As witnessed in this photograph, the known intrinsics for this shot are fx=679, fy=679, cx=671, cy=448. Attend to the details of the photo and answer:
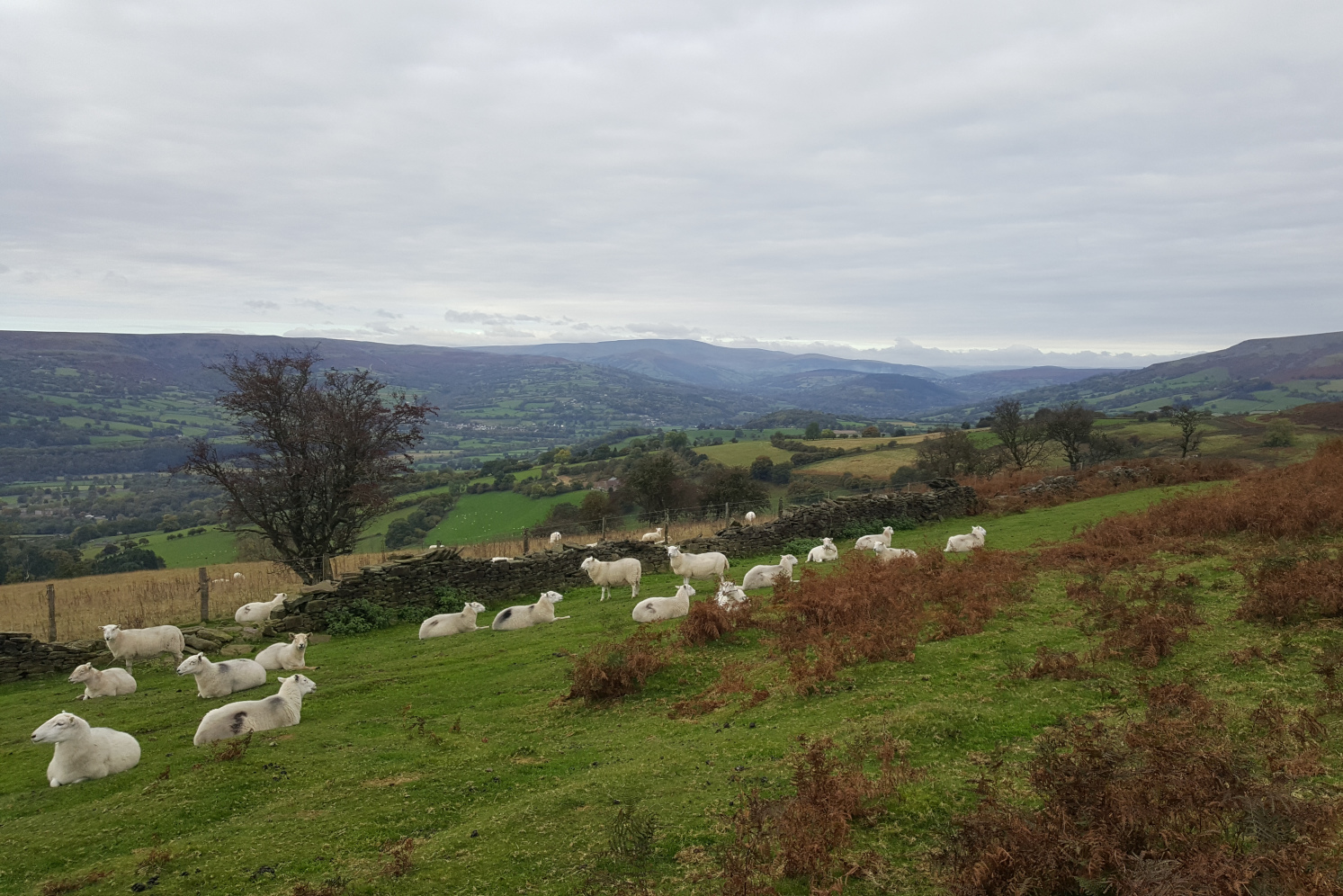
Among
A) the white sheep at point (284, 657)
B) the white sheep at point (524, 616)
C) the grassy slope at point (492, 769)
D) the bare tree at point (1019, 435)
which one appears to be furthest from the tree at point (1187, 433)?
the white sheep at point (284, 657)

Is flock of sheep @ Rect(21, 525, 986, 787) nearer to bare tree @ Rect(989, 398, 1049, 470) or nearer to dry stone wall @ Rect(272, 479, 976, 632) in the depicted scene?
dry stone wall @ Rect(272, 479, 976, 632)

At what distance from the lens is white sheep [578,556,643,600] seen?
2033cm

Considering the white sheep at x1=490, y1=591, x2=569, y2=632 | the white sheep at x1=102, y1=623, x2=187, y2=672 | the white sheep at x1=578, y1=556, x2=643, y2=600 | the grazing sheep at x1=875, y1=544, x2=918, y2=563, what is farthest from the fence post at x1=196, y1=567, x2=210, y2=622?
the grazing sheep at x1=875, y1=544, x2=918, y2=563

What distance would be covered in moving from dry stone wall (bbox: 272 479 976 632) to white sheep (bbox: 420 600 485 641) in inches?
111

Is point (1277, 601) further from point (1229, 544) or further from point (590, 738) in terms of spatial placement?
point (590, 738)

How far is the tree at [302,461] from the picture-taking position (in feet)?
79.6

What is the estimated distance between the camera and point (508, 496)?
72562 mm

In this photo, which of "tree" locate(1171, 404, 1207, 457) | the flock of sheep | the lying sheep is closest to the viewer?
the flock of sheep

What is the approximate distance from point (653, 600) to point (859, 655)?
21.2 feet

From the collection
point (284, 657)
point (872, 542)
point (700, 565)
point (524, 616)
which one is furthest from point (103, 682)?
point (872, 542)

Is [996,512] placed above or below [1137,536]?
below

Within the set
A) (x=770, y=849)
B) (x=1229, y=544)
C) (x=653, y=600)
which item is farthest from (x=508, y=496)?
(x=770, y=849)

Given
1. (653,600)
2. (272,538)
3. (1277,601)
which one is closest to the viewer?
(1277,601)

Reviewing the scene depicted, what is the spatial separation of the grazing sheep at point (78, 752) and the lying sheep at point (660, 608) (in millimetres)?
9494
